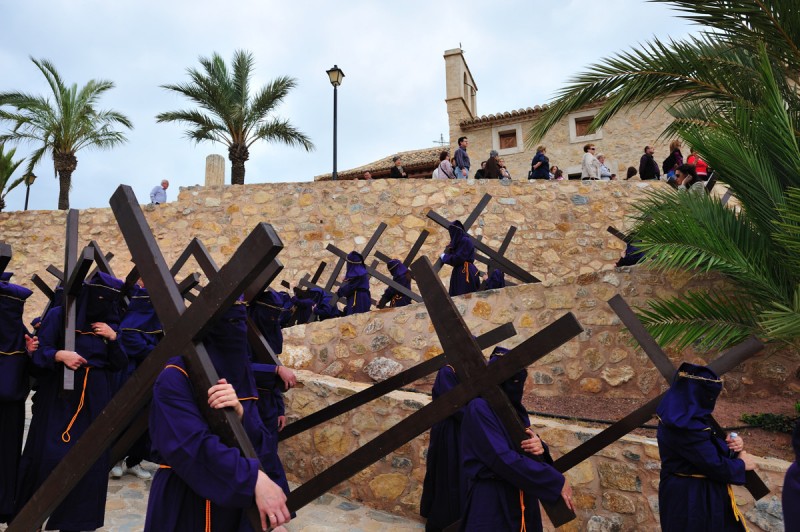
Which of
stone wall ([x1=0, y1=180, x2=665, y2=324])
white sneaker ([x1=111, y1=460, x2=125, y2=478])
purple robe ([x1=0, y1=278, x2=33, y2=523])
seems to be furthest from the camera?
stone wall ([x1=0, y1=180, x2=665, y2=324])

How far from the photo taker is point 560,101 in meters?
6.61

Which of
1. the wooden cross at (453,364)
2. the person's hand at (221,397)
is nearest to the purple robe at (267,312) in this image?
the wooden cross at (453,364)

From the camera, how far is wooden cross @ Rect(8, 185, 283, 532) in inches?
79.1

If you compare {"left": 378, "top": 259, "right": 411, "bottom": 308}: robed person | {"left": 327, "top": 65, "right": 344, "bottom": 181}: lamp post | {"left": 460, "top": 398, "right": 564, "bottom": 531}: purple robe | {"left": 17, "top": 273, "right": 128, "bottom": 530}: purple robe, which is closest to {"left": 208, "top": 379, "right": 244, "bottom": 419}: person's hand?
{"left": 460, "top": 398, "right": 564, "bottom": 531}: purple robe

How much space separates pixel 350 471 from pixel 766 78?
15.3 ft

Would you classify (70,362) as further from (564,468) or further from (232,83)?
(232,83)

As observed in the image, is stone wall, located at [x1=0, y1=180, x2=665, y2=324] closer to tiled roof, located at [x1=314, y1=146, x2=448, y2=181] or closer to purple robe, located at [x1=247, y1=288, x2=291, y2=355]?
purple robe, located at [x1=247, y1=288, x2=291, y2=355]

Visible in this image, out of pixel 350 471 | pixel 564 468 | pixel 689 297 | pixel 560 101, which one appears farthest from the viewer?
pixel 560 101

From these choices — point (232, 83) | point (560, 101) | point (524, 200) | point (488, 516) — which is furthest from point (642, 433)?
point (232, 83)

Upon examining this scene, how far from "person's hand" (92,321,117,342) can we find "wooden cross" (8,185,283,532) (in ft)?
5.89

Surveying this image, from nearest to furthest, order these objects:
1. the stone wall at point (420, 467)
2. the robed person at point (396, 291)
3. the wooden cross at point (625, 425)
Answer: the wooden cross at point (625, 425), the stone wall at point (420, 467), the robed person at point (396, 291)

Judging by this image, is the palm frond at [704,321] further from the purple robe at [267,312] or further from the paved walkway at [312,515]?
the purple robe at [267,312]

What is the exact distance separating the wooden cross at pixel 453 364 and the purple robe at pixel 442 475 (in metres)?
1.64

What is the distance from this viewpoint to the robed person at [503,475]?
2830 mm
